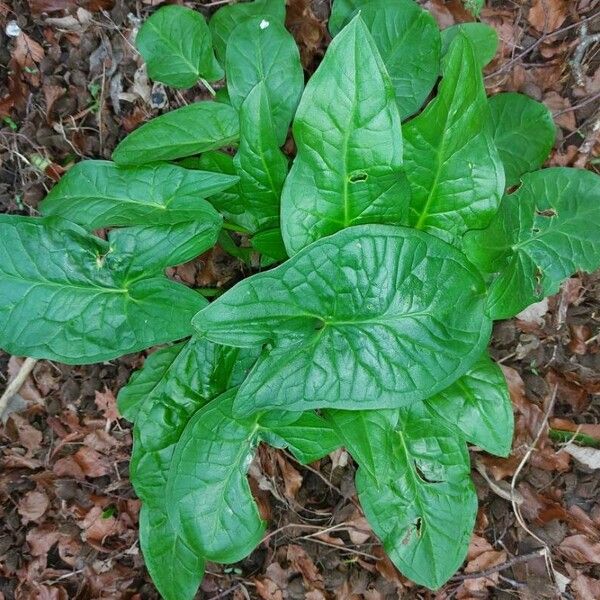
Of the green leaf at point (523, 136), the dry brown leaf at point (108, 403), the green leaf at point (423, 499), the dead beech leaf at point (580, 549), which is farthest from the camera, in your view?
the dry brown leaf at point (108, 403)

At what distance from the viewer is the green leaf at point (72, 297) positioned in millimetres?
1257

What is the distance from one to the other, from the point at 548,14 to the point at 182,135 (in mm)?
1022

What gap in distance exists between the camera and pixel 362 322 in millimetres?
1149

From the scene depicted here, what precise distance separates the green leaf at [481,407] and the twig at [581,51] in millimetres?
821

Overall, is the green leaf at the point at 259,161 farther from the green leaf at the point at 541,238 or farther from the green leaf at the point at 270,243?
the green leaf at the point at 541,238

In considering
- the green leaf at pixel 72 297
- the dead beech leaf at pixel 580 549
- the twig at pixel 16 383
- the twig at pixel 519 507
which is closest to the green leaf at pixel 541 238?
the twig at pixel 519 507

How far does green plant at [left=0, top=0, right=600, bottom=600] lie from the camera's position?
3.68 ft

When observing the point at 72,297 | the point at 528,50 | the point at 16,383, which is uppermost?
the point at 528,50

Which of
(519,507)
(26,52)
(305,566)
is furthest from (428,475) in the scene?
(26,52)

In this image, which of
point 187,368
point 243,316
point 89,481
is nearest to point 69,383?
point 89,481

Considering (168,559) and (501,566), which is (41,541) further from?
(501,566)

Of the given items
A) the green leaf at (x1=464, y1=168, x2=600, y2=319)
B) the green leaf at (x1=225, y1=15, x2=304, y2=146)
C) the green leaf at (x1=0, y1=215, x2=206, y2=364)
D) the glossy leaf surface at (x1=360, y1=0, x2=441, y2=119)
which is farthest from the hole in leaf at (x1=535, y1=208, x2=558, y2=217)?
the green leaf at (x1=0, y1=215, x2=206, y2=364)

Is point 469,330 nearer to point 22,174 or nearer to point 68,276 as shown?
point 68,276

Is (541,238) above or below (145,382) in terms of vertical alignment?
above
